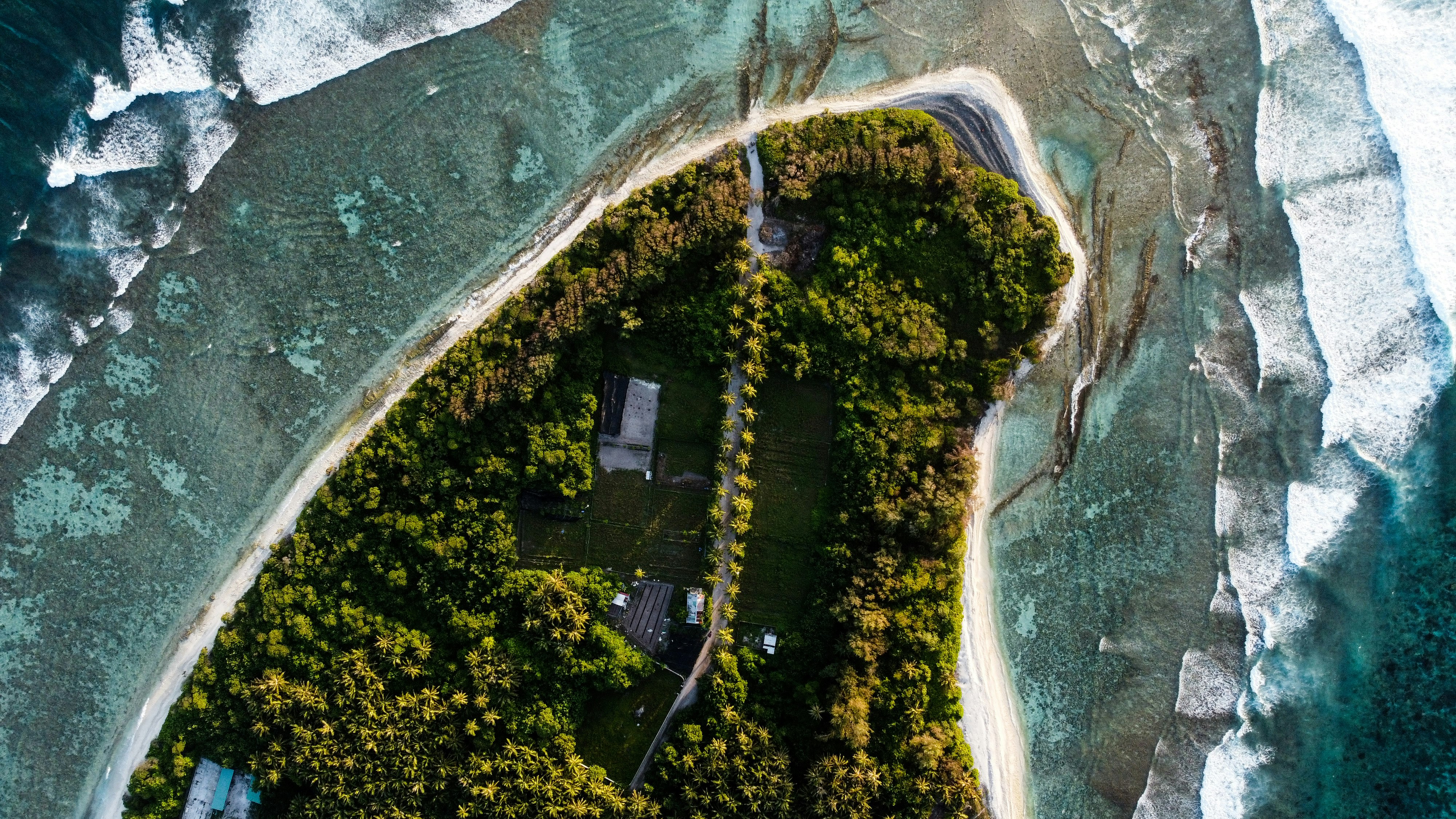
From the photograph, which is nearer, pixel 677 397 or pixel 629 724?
pixel 629 724

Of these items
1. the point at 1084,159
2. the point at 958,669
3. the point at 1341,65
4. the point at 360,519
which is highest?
the point at 1341,65

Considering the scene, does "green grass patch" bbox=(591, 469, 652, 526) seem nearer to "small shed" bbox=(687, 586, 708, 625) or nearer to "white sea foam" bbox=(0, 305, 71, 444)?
"small shed" bbox=(687, 586, 708, 625)

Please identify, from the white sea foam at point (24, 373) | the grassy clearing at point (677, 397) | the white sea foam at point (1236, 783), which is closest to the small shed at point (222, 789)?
the white sea foam at point (24, 373)

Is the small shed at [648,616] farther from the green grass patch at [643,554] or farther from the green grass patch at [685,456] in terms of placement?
the green grass patch at [685,456]

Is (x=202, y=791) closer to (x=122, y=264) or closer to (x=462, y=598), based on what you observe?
(x=462, y=598)

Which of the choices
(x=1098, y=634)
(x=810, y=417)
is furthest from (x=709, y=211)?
(x=1098, y=634)

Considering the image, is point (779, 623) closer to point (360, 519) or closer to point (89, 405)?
point (360, 519)

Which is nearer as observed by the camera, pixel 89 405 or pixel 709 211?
pixel 709 211

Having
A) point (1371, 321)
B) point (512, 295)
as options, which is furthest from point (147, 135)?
point (1371, 321)
